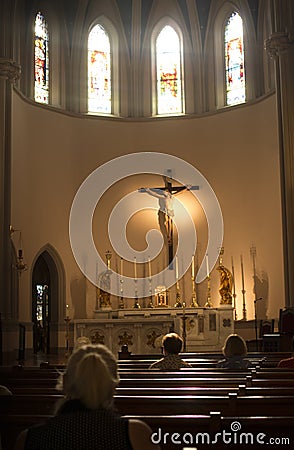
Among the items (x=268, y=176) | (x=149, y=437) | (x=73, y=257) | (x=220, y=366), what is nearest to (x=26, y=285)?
(x=73, y=257)

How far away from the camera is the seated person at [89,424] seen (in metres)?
2.59

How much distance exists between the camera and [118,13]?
2128cm

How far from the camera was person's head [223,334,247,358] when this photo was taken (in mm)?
6887

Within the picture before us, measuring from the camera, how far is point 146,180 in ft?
67.6

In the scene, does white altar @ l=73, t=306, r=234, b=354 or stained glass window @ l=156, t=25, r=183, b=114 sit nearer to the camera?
white altar @ l=73, t=306, r=234, b=354

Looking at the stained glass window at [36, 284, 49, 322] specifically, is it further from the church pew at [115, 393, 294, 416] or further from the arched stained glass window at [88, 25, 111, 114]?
the church pew at [115, 393, 294, 416]

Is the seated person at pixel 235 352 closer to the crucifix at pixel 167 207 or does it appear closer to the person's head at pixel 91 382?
the person's head at pixel 91 382

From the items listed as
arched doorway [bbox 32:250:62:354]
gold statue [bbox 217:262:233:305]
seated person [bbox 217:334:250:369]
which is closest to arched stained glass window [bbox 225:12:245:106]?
gold statue [bbox 217:262:233:305]

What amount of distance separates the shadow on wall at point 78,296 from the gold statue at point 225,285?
382 centimetres

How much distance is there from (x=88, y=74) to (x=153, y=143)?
110 inches

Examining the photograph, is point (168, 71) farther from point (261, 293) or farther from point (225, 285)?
point (261, 293)

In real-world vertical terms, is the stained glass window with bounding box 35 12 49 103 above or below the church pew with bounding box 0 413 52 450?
above

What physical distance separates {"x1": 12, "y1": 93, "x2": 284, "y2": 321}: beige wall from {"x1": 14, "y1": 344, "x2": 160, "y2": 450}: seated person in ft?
51.3

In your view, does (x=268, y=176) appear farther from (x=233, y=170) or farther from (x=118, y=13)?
(x=118, y=13)
